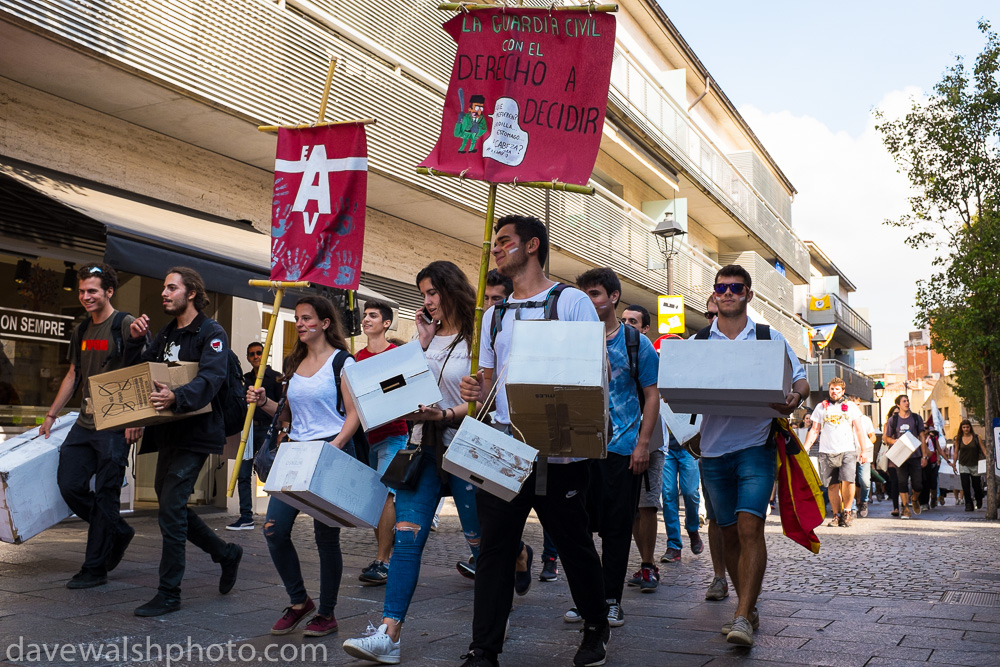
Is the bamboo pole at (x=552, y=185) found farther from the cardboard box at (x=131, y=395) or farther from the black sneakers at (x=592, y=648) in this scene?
the black sneakers at (x=592, y=648)

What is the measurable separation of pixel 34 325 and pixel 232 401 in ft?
16.9

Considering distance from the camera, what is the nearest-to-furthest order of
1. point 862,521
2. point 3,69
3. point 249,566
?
point 249,566, point 3,69, point 862,521

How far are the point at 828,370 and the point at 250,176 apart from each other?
1104 inches

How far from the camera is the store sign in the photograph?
9641 millimetres

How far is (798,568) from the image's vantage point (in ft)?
26.7

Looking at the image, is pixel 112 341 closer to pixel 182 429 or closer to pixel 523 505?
pixel 182 429

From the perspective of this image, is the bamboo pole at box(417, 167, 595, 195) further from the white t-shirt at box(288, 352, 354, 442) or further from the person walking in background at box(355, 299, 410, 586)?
the person walking in background at box(355, 299, 410, 586)

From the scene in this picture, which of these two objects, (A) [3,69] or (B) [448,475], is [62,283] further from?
(B) [448,475]

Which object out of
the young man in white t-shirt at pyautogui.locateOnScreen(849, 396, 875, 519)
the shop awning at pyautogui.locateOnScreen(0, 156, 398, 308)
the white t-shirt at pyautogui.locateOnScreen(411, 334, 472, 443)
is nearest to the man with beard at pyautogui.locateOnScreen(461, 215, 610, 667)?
the white t-shirt at pyautogui.locateOnScreen(411, 334, 472, 443)

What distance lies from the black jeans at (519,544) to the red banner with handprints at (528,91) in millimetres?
1793

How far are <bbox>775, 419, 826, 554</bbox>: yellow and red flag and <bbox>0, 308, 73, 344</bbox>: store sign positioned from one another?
7.19 meters

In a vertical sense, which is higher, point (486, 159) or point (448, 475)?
point (486, 159)

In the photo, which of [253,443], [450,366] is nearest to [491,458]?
[450,366]

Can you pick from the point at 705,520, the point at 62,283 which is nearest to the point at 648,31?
the point at 705,520
